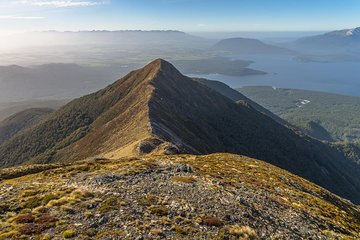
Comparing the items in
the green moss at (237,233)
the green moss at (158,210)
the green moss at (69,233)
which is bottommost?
the green moss at (237,233)

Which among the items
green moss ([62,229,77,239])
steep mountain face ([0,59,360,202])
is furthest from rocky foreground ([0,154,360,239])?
steep mountain face ([0,59,360,202])

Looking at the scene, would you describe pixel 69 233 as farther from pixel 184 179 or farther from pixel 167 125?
pixel 167 125

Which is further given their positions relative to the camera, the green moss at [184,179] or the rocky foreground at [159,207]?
the green moss at [184,179]

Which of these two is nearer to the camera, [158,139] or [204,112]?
[158,139]

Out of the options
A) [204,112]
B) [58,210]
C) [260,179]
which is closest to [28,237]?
[58,210]

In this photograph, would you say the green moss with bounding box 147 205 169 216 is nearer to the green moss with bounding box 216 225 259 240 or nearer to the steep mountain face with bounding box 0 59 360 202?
the green moss with bounding box 216 225 259 240

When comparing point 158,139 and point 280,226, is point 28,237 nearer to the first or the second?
point 280,226

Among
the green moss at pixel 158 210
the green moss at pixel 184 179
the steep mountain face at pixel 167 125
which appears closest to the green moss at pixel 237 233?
the green moss at pixel 158 210

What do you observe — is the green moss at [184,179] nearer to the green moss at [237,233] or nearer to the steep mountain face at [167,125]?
the green moss at [237,233]
